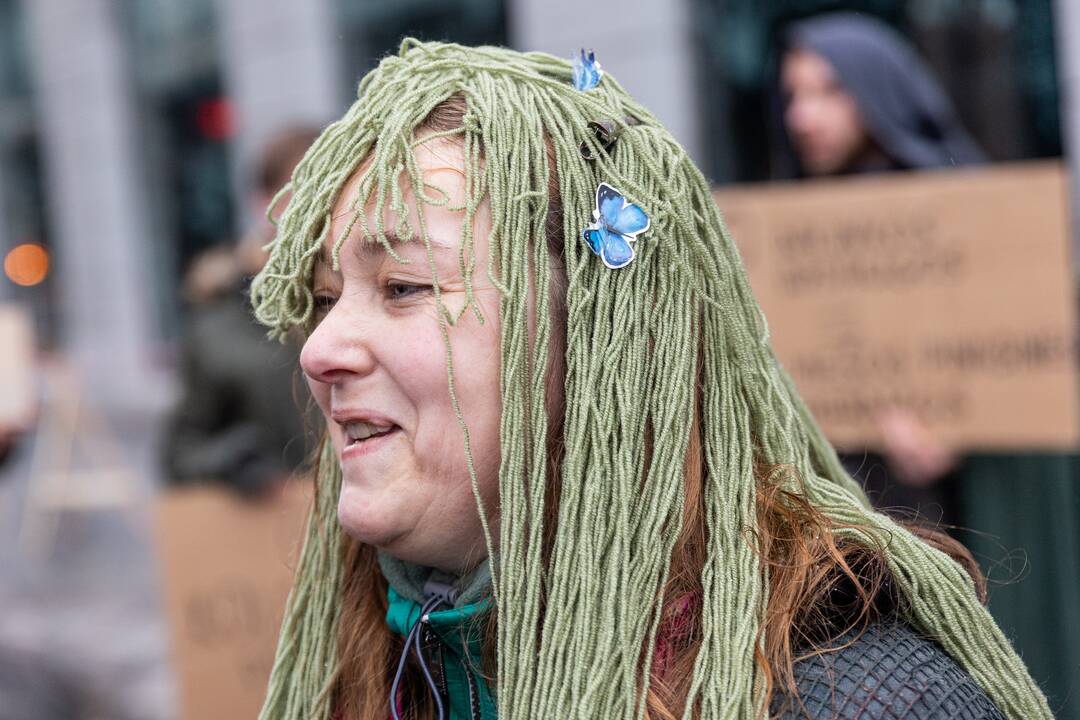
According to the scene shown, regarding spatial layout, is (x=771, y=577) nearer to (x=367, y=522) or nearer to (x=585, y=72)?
(x=367, y=522)

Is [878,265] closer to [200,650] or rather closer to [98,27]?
[200,650]

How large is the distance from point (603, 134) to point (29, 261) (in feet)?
39.8

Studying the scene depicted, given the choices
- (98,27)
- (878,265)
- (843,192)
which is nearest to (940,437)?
(878,265)

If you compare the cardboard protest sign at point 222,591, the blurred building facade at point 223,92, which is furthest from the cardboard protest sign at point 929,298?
the blurred building facade at point 223,92

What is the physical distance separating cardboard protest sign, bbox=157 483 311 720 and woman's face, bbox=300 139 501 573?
6.57 ft

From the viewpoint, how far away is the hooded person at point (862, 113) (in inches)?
125

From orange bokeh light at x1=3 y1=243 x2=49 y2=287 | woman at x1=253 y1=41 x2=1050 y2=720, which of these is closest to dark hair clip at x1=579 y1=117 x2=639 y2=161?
woman at x1=253 y1=41 x2=1050 y2=720

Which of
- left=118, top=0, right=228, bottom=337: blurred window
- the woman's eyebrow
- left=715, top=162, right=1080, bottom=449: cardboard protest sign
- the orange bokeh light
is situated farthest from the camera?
the orange bokeh light

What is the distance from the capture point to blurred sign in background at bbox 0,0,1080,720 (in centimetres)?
337

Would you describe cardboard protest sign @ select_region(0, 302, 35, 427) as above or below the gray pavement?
above

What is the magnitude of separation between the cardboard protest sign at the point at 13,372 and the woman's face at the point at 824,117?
2.43 m

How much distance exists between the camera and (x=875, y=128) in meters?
3.17

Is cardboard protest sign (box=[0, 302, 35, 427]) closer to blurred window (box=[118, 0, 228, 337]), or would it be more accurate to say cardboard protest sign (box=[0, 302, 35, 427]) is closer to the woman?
the woman

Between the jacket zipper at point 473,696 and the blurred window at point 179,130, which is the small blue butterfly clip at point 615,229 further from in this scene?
the blurred window at point 179,130
